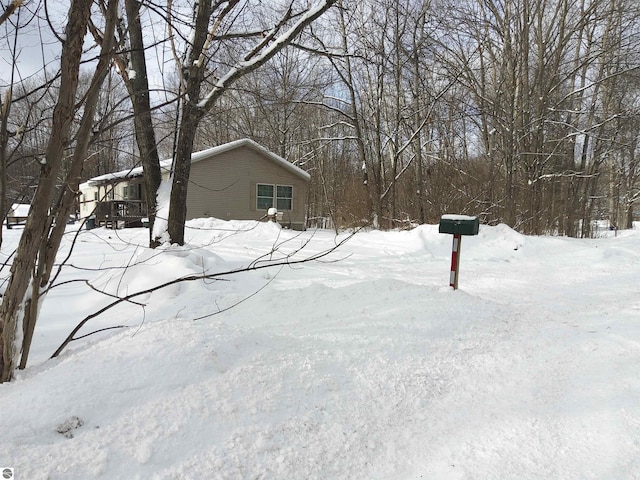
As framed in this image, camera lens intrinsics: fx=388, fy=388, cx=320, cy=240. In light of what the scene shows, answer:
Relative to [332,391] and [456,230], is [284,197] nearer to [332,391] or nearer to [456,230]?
[456,230]

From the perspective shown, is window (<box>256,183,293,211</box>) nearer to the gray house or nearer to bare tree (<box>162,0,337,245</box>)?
the gray house

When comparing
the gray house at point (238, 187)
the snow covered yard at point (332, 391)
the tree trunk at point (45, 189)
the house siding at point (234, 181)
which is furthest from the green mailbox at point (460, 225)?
the house siding at point (234, 181)

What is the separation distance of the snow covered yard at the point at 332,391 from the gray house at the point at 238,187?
1401 cm

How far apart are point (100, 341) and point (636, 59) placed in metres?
19.1

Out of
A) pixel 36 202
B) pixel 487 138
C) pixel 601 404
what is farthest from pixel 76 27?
pixel 487 138

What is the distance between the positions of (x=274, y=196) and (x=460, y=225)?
16.0m

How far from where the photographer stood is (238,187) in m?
19.4

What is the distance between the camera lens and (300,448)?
75.4 inches

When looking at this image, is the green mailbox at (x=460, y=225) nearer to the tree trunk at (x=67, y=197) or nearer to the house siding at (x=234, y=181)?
the tree trunk at (x=67, y=197)

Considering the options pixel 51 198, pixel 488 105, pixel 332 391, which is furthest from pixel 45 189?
pixel 488 105

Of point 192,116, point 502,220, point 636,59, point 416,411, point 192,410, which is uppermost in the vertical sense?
point 636,59

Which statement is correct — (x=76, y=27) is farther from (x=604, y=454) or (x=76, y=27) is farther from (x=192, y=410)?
(x=604, y=454)

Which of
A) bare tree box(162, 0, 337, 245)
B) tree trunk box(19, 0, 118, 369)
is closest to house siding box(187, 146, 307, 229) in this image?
bare tree box(162, 0, 337, 245)

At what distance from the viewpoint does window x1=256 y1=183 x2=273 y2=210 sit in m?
20.1
